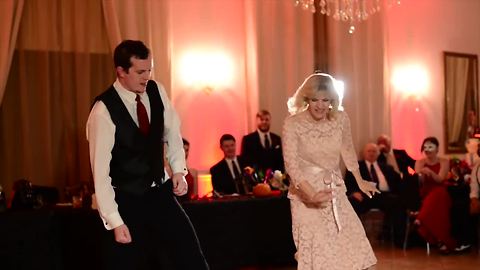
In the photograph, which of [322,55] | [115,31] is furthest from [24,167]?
[322,55]

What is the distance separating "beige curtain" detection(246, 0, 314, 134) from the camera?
905cm

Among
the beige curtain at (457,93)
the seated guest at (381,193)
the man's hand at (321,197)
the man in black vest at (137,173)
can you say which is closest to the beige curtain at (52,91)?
the seated guest at (381,193)

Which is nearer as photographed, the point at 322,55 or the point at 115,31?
the point at 115,31

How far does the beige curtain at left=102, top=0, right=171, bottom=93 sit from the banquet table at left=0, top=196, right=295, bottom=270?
2711 mm

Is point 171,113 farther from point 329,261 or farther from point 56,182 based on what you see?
point 56,182

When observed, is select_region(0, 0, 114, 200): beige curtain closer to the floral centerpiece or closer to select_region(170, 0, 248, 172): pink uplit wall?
select_region(170, 0, 248, 172): pink uplit wall

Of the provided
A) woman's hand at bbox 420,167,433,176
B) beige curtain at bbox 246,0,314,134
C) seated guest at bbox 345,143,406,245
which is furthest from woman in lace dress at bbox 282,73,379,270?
beige curtain at bbox 246,0,314,134

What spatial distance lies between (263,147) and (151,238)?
213 inches

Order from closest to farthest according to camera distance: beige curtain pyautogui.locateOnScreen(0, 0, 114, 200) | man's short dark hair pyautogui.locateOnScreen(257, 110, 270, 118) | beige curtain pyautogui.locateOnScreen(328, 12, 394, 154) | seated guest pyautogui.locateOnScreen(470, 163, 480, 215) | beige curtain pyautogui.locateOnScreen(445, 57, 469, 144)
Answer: seated guest pyautogui.locateOnScreen(470, 163, 480, 215)
beige curtain pyautogui.locateOnScreen(0, 0, 114, 200)
man's short dark hair pyautogui.locateOnScreen(257, 110, 270, 118)
beige curtain pyautogui.locateOnScreen(328, 12, 394, 154)
beige curtain pyautogui.locateOnScreen(445, 57, 469, 144)

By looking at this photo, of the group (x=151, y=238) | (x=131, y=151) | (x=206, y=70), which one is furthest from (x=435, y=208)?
(x=131, y=151)

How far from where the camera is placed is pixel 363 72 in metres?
10.1

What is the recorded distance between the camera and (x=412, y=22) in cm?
1080

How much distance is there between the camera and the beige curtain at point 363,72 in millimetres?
9844

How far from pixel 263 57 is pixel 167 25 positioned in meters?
1.49
